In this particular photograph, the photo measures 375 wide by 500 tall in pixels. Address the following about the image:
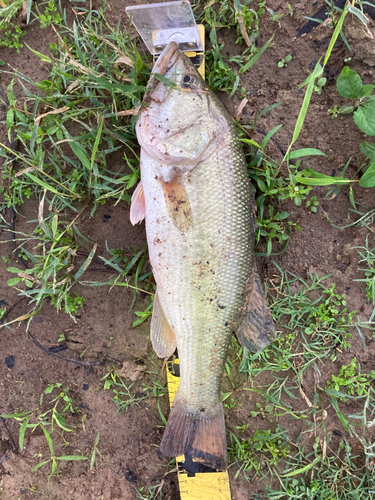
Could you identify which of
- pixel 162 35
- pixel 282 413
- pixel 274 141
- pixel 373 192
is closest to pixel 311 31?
pixel 274 141

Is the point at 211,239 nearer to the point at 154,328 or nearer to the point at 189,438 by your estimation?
the point at 154,328

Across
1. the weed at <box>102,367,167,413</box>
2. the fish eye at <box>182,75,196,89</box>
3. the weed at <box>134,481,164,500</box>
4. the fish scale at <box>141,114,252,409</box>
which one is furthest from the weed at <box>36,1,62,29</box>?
the weed at <box>134,481,164,500</box>

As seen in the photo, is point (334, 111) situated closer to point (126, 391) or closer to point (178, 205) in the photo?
point (178, 205)

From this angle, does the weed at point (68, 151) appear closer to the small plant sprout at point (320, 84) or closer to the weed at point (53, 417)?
the weed at point (53, 417)

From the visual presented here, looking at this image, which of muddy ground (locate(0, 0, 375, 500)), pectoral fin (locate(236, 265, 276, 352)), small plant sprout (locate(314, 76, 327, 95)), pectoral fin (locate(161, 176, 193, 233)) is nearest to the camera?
pectoral fin (locate(161, 176, 193, 233))

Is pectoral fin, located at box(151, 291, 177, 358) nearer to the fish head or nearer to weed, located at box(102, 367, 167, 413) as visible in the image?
weed, located at box(102, 367, 167, 413)

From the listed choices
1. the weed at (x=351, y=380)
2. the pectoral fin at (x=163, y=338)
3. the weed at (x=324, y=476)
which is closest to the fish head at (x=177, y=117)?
the pectoral fin at (x=163, y=338)

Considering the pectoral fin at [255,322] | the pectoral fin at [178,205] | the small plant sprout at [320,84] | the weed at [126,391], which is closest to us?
the pectoral fin at [178,205]
